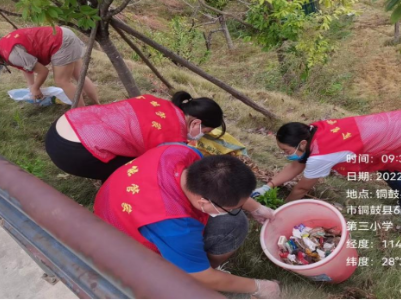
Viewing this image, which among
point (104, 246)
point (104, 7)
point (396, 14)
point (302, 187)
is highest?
point (396, 14)

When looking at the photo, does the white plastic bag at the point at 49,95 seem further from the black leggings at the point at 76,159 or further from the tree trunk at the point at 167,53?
the black leggings at the point at 76,159

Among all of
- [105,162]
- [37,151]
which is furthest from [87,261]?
[37,151]

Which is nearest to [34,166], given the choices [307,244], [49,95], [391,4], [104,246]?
[49,95]

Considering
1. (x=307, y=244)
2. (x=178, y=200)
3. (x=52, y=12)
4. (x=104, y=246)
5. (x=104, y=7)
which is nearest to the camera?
(x=104, y=246)

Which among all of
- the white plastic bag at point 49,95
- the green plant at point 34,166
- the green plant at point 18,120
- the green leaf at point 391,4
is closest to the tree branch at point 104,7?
the green plant at point 34,166

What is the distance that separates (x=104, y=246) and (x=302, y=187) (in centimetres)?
218

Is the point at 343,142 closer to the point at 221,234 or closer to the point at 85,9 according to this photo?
the point at 221,234

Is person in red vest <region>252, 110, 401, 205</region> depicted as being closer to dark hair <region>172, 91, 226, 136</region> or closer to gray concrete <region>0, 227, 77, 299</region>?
dark hair <region>172, 91, 226, 136</region>

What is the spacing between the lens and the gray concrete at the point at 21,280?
171cm

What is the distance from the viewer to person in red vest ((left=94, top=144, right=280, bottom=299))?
150cm

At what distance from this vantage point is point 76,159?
236 centimetres

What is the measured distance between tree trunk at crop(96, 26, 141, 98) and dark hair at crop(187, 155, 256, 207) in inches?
81.4

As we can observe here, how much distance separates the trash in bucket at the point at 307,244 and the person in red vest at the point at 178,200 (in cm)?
62

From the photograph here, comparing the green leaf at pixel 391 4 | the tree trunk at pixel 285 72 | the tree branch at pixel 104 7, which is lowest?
the tree trunk at pixel 285 72
